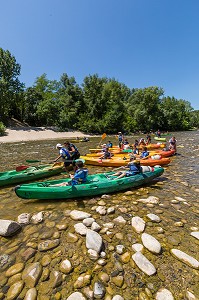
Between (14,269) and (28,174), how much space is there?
5423mm

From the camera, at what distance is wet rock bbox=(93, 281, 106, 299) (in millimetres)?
2825

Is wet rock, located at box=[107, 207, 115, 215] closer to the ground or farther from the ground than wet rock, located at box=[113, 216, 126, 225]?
farther from the ground

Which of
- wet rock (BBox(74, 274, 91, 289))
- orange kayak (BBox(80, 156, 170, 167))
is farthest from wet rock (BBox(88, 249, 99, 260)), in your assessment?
orange kayak (BBox(80, 156, 170, 167))

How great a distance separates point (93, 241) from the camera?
13.0 ft

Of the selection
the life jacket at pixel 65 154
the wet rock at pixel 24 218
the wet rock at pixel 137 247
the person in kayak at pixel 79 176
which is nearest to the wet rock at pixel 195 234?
the wet rock at pixel 137 247

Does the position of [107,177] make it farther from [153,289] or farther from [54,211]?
[153,289]

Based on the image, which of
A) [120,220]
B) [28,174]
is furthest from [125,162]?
[120,220]

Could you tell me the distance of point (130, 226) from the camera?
188 inches

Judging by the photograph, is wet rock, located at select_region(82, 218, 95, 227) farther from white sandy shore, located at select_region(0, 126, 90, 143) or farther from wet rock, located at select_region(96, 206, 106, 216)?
white sandy shore, located at select_region(0, 126, 90, 143)

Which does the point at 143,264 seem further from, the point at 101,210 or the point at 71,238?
the point at 101,210

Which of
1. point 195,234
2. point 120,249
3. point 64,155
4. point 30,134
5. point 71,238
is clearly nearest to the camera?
point 120,249

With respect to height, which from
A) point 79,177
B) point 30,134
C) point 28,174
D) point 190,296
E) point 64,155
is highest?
point 30,134

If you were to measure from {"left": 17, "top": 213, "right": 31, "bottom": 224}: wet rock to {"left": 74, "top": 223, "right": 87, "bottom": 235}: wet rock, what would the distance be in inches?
61.6

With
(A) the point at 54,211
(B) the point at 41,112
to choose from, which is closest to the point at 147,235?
(A) the point at 54,211
